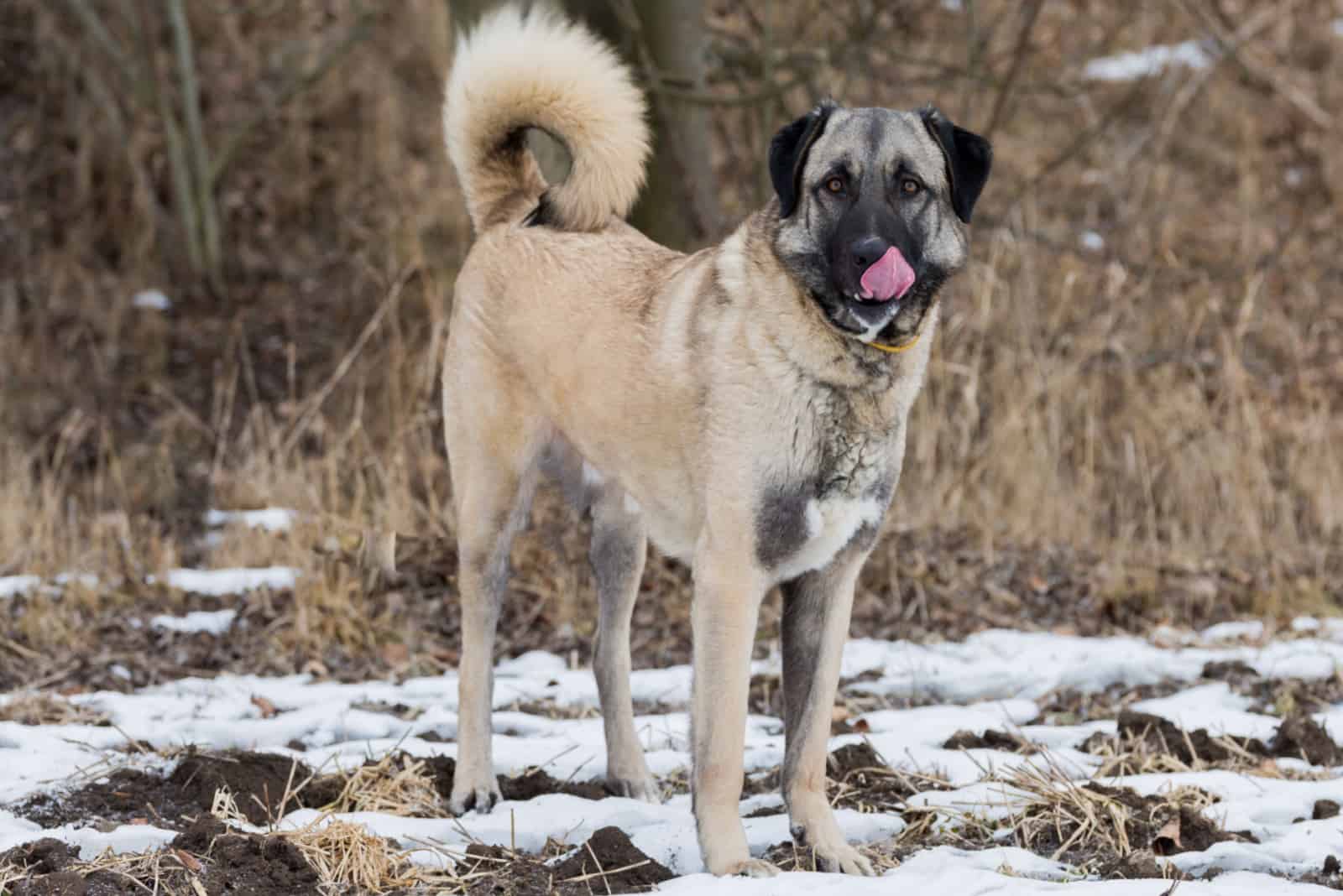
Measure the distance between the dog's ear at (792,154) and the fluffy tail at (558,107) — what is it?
79cm

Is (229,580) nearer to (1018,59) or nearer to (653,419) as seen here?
(653,419)

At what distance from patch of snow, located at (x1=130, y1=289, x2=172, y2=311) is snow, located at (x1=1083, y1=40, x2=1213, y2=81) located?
287 inches

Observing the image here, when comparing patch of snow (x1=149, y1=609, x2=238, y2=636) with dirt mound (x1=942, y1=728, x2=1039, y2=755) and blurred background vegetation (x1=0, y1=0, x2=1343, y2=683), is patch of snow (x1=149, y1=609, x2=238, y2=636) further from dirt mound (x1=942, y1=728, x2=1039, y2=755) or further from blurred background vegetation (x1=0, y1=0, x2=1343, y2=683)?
dirt mound (x1=942, y1=728, x2=1039, y2=755)

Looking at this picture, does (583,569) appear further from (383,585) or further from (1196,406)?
(1196,406)

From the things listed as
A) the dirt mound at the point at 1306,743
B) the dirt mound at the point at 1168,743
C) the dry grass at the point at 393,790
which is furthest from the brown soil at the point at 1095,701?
the dry grass at the point at 393,790

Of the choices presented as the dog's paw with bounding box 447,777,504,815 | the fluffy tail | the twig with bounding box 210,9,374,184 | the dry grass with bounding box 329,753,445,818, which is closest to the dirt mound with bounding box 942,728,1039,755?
the dog's paw with bounding box 447,777,504,815

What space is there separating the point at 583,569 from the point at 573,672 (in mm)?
854

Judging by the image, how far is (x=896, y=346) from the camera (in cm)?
359

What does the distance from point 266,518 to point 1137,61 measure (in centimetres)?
917

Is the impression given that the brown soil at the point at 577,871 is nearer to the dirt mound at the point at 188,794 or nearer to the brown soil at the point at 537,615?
the dirt mound at the point at 188,794

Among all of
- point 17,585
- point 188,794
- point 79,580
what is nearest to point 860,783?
point 188,794

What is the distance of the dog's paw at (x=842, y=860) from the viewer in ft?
11.5

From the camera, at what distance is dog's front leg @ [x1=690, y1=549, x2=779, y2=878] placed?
352 cm

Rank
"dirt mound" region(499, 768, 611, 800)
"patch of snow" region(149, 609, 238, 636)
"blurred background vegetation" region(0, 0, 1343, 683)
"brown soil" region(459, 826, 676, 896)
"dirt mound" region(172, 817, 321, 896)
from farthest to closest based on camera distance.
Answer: "blurred background vegetation" region(0, 0, 1343, 683) → "patch of snow" region(149, 609, 238, 636) → "dirt mound" region(499, 768, 611, 800) → "brown soil" region(459, 826, 676, 896) → "dirt mound" region(172, 817, 321, 896)
